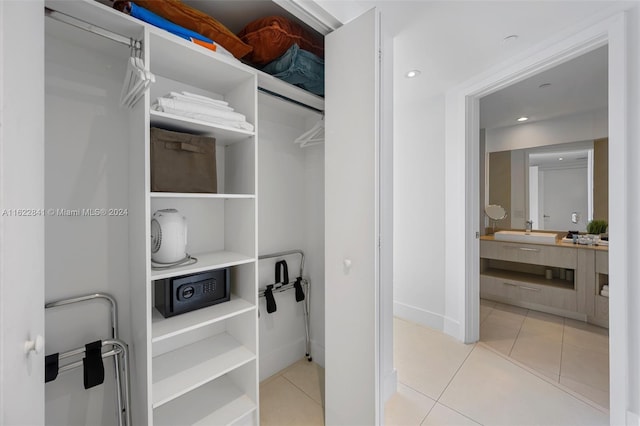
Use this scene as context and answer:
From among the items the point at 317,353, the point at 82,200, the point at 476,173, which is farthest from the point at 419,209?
the point at 82,200

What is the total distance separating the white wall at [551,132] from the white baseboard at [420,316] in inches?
106

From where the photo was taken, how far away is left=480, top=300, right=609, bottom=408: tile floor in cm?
188

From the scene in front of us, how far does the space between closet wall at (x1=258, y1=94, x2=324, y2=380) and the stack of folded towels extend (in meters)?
0.54

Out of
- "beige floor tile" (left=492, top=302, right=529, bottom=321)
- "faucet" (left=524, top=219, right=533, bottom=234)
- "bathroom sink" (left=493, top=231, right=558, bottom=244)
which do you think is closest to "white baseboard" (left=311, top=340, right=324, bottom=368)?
"beige floor tile" (left=492, top=302, right=529, bottom=321)

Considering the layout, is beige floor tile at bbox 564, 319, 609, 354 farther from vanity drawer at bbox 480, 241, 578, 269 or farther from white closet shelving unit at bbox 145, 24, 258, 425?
white closet shelving unit at bbox 145, 24, 258, 425

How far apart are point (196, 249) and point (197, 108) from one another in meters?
0.81

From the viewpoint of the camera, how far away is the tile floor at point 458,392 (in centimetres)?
155

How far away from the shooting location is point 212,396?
1464mm

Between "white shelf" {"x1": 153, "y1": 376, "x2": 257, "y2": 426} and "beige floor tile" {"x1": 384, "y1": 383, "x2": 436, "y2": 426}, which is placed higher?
"white shelf" {"x1": 153, "y1": 376, "x2": 257, "y2": 426}

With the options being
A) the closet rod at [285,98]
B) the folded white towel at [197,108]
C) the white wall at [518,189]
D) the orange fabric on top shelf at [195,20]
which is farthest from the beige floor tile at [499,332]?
the orange fabric on top shelf at [195,20]

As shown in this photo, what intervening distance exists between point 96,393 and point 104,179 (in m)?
1.03
